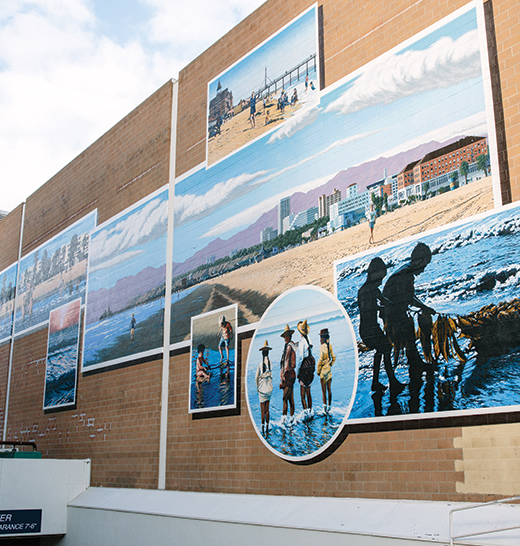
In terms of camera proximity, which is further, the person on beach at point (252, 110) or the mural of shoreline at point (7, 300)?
the mural of shoreline at point (7, 300)

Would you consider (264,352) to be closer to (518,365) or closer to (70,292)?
(518,365)

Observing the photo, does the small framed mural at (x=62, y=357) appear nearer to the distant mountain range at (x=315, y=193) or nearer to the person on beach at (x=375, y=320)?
the distant mountain range at (x=315, y=193)

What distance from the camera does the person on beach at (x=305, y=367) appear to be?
31.6ft

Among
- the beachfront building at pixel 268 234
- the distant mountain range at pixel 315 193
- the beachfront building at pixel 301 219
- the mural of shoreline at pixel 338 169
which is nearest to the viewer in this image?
the mural of shoreline at pixel 338 169

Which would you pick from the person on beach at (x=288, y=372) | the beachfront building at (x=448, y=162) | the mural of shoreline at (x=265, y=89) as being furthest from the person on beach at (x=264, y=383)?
the mural of shoreline at (x=265, y=89)

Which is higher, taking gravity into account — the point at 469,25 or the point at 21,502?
the point at 469,25

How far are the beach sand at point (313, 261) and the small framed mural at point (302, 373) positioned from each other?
31 cm

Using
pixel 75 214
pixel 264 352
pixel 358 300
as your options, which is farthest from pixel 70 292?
pixel 358 300

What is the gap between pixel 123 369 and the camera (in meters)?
14.1

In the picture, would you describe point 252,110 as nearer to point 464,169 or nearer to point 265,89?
point 265,89

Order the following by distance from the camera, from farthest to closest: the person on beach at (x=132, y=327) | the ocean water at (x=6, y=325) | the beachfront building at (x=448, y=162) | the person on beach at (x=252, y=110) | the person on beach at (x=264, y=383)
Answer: the ocean water at (x=6, y=325)
the person on beach at (x=132, y=327)
the person on beach at (x=252, y=110)
the person on beach at (x=264, y=383)
the beachfront building at (x=448, y=162)

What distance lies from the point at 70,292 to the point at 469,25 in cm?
1196

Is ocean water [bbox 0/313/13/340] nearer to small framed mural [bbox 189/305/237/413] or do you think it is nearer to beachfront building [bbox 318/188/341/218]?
small framed mural [bbox 189/305/237/413]

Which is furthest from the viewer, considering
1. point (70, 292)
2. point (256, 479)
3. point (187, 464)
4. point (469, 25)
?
point (70, 292)
